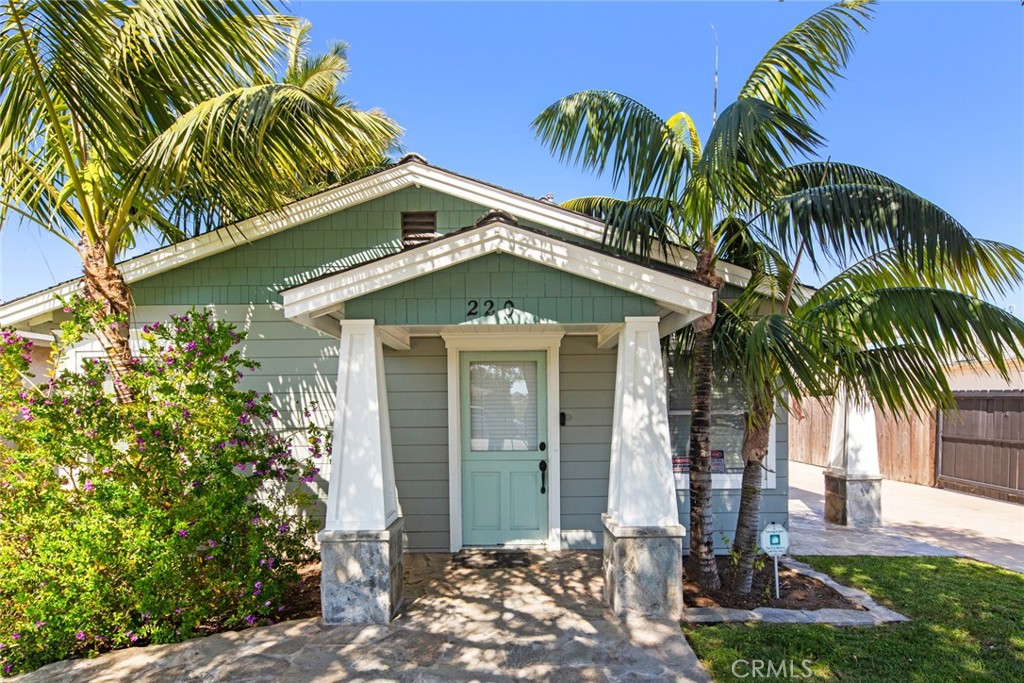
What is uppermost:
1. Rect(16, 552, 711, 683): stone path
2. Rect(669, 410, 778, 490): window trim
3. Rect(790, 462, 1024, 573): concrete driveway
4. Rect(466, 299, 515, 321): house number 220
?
Rect(466, 299, 515, 321): house number 220

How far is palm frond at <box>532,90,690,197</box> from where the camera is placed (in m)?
4.50

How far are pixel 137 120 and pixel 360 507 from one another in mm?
3957

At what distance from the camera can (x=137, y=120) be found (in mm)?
4406

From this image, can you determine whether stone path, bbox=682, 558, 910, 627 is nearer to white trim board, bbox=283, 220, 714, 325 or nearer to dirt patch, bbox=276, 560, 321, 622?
white trim board, bbox=283, 220, 714, 325

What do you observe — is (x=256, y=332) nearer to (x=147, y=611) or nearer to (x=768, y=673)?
(x=147, y=611)

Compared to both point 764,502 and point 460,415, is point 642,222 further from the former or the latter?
point 764,502

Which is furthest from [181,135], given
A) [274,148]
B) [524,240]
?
[524,240]

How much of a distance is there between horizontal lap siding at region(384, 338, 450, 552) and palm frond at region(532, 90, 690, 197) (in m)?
2.69

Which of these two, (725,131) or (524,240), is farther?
(524,240)

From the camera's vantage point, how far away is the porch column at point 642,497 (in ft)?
13.3

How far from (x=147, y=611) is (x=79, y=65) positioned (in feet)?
14.4

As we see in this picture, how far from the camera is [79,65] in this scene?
157 inches

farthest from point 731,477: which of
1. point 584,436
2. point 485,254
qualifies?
point 485,254

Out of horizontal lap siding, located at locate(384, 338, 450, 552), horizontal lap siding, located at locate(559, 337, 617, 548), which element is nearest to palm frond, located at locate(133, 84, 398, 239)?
horizontal lap siding, located at locate(384, 338, 450, 552)
